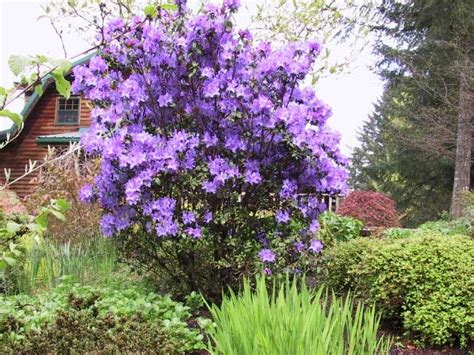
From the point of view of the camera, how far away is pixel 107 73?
4.33 meters

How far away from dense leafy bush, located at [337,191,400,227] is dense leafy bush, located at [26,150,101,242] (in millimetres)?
5439

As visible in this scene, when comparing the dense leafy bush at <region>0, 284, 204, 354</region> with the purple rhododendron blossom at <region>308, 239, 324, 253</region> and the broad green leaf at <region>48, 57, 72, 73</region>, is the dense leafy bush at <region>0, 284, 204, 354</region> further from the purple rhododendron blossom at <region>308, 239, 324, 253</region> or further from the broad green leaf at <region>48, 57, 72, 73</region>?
the broad green leaf at <region>48, 57, 72, 73</region>

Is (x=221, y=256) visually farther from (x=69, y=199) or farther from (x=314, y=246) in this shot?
(x=69, y=199)

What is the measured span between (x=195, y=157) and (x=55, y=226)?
4494mm

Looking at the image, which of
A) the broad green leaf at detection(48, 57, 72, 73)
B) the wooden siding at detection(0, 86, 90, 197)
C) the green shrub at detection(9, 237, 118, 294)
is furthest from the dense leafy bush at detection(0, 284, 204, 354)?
the wooden siding at detection(0, 86, 90, 197)

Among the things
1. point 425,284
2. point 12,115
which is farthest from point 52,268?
point 12,115

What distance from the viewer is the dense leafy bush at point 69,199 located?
751cm

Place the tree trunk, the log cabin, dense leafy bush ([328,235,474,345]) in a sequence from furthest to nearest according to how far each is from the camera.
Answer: the log cabin → the tree trunk → dense leafy bush ([328,235,474,345])

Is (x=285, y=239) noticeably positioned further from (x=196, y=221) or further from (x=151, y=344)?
(x=151, y=344)

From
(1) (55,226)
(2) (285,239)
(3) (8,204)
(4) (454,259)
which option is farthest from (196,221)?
(3) (8,204)

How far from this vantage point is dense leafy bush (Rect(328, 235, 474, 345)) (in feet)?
12.6

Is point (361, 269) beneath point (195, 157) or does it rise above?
beneath

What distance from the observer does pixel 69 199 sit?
A: 8.17 metres

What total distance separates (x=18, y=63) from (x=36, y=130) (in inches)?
703
